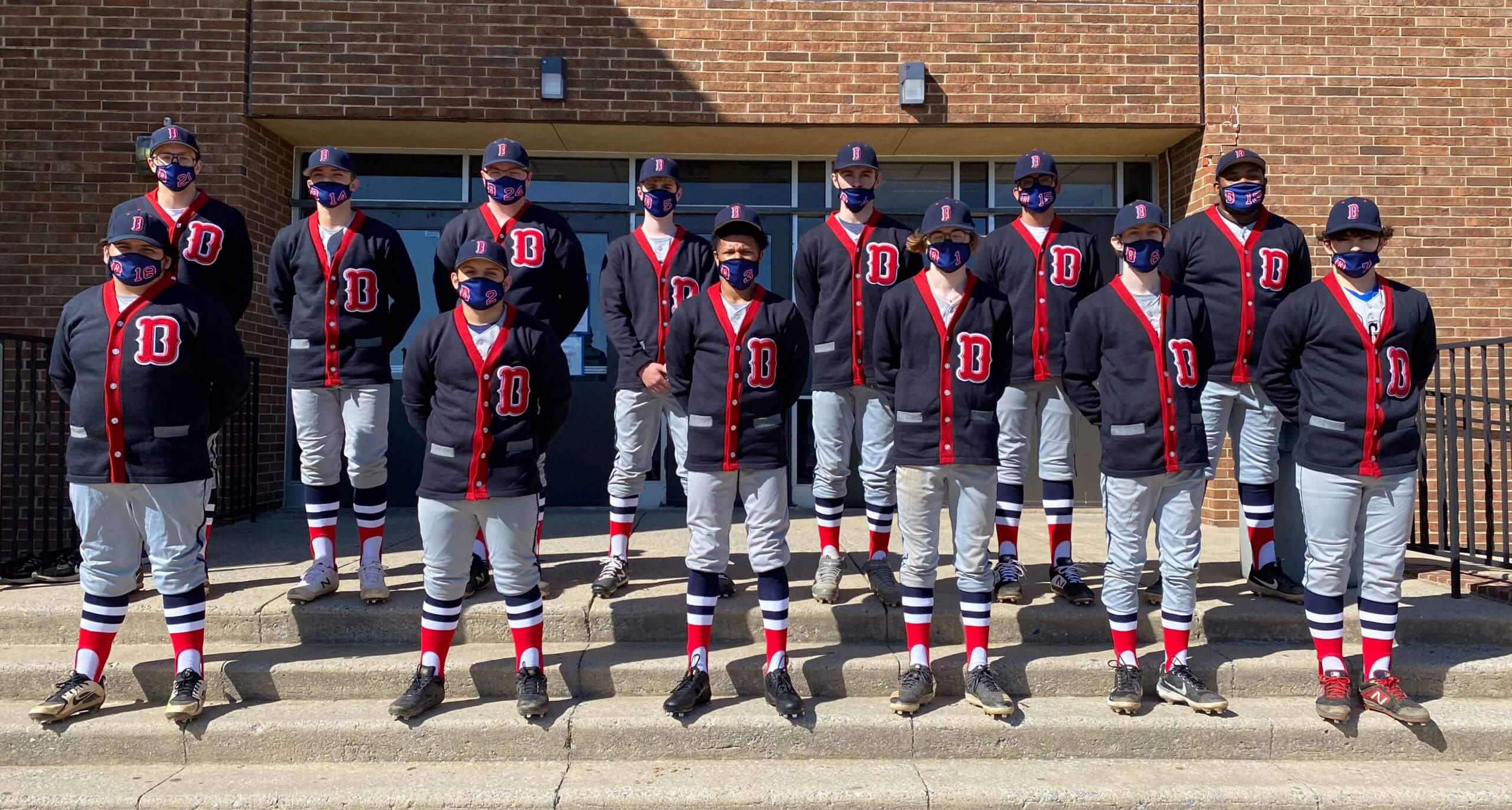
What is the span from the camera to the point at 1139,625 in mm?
5086

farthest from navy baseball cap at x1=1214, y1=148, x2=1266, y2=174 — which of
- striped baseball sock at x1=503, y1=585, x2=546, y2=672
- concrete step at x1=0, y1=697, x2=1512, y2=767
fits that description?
striped baseball sock at x1=503, y1=585, x2=546, y2=672

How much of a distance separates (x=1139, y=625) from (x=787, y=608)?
6.39 ft

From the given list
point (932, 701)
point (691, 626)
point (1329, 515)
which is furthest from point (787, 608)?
point (1329, 515)

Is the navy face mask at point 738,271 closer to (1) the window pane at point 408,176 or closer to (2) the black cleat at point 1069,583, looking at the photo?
(2) the black cleat at point 1069,583

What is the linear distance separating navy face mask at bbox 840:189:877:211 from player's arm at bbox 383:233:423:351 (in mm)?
2412

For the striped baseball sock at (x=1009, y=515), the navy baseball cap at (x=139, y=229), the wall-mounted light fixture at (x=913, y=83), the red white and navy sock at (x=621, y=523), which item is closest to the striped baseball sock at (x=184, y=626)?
the navy baseball cap at (x=139, y=229)

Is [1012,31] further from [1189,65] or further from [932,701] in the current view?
[932,701]

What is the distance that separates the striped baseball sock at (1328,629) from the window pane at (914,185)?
214 inches

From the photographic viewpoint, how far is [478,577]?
17.5 ft

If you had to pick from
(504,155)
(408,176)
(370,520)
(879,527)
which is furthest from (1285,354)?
(408,176)

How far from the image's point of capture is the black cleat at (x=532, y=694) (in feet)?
14.2

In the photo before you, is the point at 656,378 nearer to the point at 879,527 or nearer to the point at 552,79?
the point at 879,527

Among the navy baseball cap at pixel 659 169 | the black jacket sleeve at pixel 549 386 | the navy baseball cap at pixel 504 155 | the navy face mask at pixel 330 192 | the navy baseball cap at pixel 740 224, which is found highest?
the navy baseball cap at pixel 504 155

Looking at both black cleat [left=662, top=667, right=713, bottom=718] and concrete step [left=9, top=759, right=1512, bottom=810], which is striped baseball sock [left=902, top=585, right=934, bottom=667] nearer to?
concrete step [left=9, top=759, right=1512, bottom=810]
